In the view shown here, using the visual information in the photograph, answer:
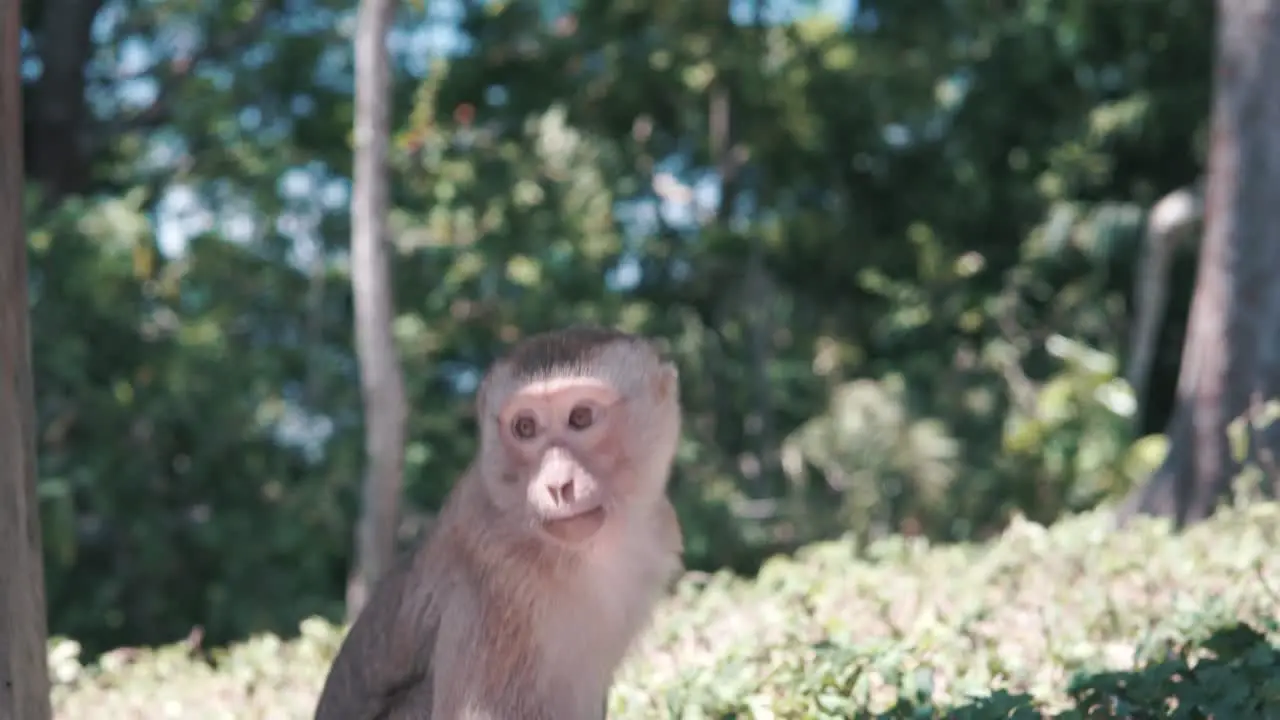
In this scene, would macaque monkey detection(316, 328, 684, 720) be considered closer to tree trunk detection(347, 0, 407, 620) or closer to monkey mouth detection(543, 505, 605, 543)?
monkey mouth detection(543, 505, 605, 543)

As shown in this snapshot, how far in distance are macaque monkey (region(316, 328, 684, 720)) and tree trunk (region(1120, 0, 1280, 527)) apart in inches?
167

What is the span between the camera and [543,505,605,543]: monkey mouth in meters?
2.34

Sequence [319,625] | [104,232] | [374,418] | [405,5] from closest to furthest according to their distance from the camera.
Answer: [319,625], [374,418], [104,232], [405,5]

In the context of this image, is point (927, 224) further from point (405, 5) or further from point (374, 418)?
point (374, 418)

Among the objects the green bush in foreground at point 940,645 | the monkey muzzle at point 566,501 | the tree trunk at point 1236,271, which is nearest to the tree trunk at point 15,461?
the monkey muzzle at point 566,501

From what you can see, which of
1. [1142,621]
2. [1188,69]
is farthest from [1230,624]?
[1188,69]

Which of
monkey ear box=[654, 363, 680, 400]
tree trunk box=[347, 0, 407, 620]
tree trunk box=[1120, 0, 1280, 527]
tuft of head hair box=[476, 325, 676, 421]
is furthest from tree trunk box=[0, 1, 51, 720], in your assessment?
tree trunk box=[1120, 0, 1280, 527]

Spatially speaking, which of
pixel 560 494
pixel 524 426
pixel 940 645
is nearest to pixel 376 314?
pixel 940 645

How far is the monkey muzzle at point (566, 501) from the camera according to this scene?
2336mm

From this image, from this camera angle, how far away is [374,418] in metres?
6.62

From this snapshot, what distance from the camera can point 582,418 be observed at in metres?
2.49

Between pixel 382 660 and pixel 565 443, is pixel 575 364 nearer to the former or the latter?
pixel 565 443

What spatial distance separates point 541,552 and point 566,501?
0.21 m

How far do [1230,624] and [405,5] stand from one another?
24.5 ft
